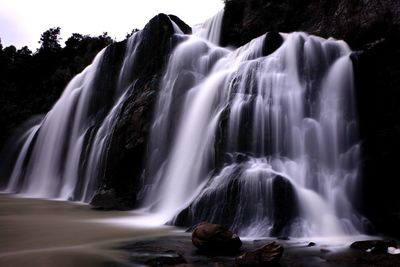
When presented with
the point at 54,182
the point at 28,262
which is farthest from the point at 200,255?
the point at 54,182

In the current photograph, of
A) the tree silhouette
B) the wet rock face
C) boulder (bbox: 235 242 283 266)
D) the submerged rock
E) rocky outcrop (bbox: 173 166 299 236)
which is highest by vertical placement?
the tree silhouette

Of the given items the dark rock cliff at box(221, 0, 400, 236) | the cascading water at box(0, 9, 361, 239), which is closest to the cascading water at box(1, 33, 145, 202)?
the cascading water at box(0, 9, 361, 239)

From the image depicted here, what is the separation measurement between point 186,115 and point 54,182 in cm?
826

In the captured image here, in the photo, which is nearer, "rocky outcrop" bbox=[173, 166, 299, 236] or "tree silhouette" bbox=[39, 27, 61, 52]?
"rocky outcrop" bbox=[173, 166, 299, 236]

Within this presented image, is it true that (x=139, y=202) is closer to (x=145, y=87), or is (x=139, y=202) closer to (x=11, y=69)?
(x=145, y=87)

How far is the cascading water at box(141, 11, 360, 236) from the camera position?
7.92 meters

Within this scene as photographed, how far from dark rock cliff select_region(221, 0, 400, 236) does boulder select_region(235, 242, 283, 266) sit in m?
3.98

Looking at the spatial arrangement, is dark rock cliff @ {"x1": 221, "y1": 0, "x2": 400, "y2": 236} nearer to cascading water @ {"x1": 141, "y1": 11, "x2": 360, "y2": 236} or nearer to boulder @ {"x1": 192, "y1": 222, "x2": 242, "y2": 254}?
cascading water @ {"x1": 141, "y1": 11, "x2": 360, "y2": 236}

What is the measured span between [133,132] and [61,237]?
711 cm

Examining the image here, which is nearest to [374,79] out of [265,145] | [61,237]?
[265,145]

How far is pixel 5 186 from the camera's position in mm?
20891

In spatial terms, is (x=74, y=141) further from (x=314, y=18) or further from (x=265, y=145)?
(x=314, y=18)

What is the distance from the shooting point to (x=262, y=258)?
498 centimetres

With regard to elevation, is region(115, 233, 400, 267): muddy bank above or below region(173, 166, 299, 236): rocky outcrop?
below
